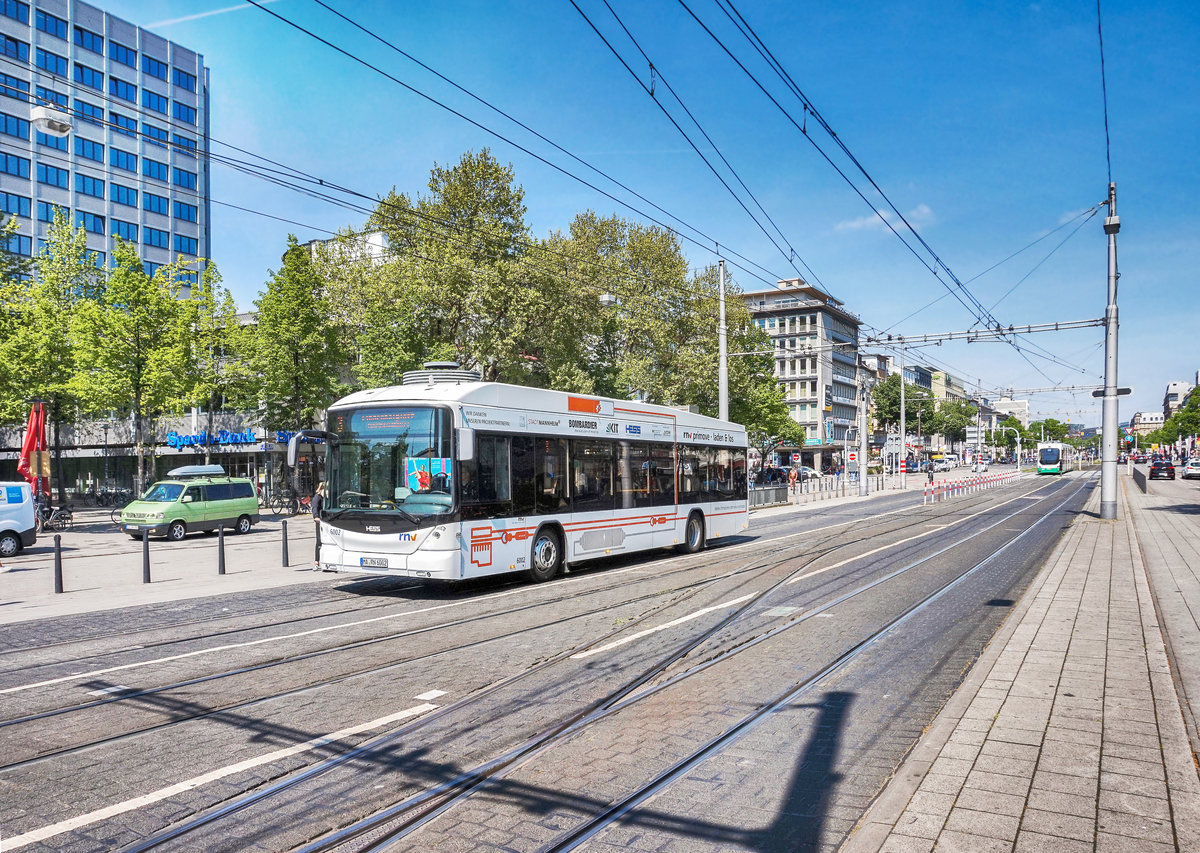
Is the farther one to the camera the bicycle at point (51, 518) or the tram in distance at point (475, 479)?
the bicycle at point (51, 518)

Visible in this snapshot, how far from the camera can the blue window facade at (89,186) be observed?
195 ft

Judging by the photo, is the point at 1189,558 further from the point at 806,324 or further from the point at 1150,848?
the point at 806,324

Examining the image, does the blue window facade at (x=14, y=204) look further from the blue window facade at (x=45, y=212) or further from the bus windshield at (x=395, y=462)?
the bus windshield at (x=395, y=462)

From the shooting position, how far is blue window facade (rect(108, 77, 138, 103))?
6084 cm

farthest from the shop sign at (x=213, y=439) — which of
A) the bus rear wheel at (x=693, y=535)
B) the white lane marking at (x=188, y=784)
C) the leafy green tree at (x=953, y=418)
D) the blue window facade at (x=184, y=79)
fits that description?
the leafy green tree at (x=953, y=418)

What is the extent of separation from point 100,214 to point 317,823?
68871 mm

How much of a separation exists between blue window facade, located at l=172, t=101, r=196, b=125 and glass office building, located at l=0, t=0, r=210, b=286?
3.1 inches

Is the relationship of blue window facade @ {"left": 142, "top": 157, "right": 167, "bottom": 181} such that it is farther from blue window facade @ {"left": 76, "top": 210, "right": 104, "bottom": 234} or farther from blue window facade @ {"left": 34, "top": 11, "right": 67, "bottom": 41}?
blue window facade @ {"left": 34, "top": 11, "right": 67, "bottom": 41}

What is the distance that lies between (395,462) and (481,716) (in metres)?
6.00

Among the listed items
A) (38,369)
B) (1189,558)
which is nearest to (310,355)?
(38,369)

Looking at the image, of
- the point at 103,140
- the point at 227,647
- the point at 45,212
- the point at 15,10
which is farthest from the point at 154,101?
the point at 227,647

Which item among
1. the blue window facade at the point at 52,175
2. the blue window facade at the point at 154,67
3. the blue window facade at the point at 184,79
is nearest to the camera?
the blue window facade at the point at 52,175

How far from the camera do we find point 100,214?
60625 millimetres

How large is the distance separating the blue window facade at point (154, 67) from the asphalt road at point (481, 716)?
6623 centimetres
